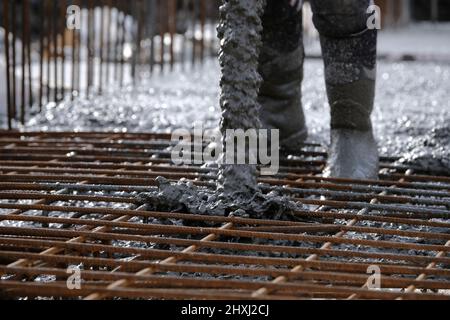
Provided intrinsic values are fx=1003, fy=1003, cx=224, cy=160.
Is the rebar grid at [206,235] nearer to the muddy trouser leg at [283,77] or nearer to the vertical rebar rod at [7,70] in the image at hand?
the muddy trouser leg at [283,77]

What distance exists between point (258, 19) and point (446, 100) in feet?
10.3

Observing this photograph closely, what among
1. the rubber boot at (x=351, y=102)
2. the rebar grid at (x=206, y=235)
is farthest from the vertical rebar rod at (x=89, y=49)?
the rubber boot at (x=351, y=102)

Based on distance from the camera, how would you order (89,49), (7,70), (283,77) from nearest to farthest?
(283,77), (7,70), (89,49)

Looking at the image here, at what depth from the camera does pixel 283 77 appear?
4.00m

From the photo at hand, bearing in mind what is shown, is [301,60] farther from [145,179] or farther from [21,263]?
[21,263]

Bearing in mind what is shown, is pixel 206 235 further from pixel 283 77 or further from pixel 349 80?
pixel 283 77

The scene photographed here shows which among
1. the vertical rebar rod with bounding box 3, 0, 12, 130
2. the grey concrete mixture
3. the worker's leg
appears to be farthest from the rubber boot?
the vertical rebar rod with bounding box 3, 0, 12, 130

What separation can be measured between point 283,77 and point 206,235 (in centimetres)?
141

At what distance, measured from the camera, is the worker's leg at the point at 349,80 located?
3439 mm

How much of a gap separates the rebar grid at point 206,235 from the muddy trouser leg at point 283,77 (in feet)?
0.51

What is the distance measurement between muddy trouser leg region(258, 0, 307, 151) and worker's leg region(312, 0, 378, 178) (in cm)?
36

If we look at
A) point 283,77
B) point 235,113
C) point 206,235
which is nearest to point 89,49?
point 283,77

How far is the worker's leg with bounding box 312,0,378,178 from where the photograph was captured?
344cm

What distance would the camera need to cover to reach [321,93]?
244 inches
